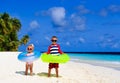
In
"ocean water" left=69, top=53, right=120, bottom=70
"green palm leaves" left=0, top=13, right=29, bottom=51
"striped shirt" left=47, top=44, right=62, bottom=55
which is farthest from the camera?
"green palm leaves" left=0, top=13, right=29, bottom=51

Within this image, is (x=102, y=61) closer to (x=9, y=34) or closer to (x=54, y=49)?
(x=9, y=34)

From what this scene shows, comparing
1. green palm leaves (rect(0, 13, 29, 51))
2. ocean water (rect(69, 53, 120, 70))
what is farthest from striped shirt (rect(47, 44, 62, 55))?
green palm leaves (rect(0, 13, 29, 51))

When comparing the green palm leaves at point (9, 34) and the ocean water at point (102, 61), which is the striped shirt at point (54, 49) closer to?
the ocean water at point (102, 61)

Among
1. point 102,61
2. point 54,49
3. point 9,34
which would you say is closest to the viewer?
point 54,49

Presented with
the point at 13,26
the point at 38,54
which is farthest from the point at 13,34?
the point at 38,54

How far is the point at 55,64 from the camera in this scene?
1222 cm

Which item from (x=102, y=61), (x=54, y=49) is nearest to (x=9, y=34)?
(x=102, y=61)

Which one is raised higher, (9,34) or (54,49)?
(9,34)

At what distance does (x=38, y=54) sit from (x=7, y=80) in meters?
2.23

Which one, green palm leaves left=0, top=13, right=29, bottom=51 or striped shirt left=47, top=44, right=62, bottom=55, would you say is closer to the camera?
striped shirt left=47, top=44, right=62, bottom=55

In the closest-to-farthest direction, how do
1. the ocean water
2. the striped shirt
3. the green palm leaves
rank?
the striped shirt
the ocean water
the green palm leaves

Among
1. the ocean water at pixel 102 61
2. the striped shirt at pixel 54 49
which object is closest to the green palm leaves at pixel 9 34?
the ocean water at pixel 102 61

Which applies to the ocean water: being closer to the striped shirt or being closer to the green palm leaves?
the green palm leaves

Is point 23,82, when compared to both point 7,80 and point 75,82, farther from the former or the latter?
point 75,82
